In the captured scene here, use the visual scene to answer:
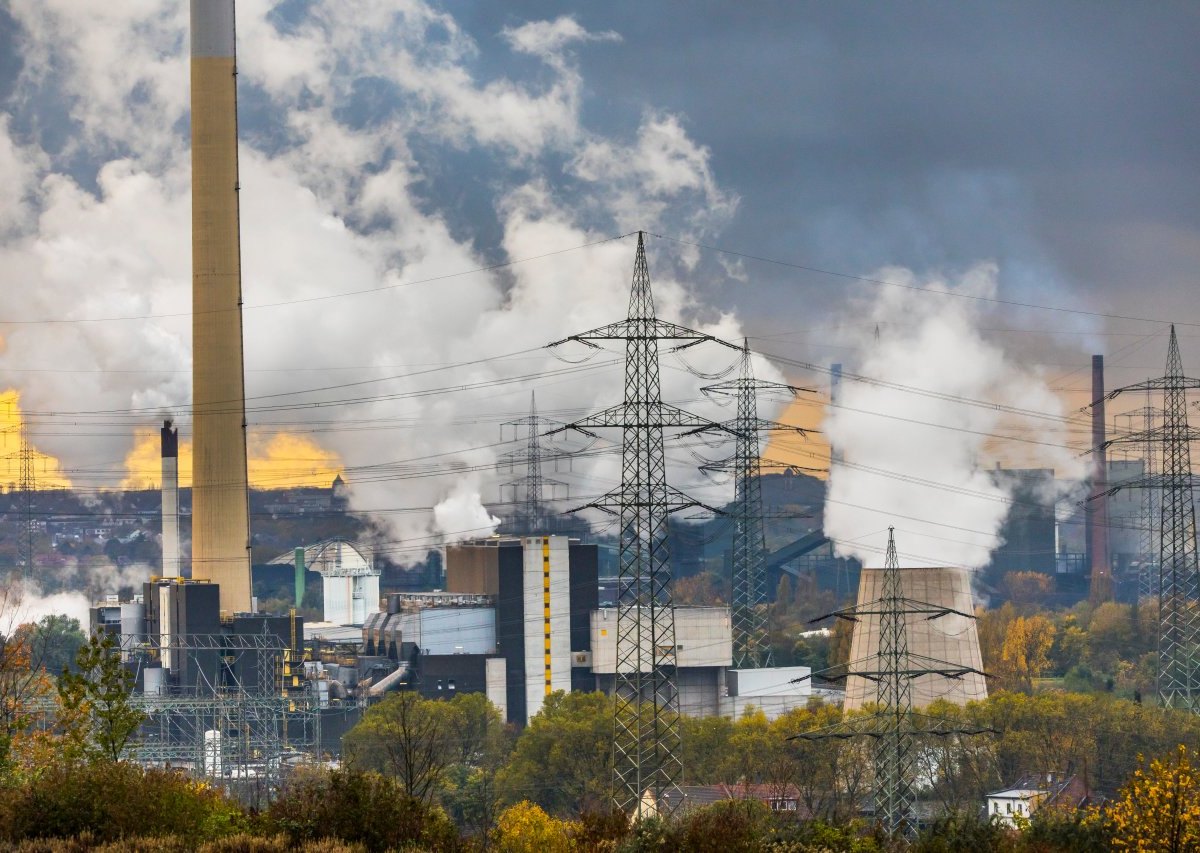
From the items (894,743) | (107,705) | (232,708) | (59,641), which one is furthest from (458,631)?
(107,705)

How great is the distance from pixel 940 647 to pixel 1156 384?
7.53 meters

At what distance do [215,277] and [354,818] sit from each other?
23.3 metres

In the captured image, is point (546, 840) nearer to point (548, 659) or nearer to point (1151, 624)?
point (548, 659)

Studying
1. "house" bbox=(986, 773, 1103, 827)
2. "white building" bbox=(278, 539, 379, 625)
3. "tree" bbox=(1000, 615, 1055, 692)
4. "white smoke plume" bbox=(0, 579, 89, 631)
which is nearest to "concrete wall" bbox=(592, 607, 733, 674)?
"tree" bbox=(1000, 615, 1055, 692)

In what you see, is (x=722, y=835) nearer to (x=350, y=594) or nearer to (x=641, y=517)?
(x=641, y=517)

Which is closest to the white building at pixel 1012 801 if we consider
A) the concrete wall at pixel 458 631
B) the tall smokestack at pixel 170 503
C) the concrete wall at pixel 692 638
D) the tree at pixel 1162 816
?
the tree at pixel 1162 816

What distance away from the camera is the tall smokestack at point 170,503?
35.3 meters

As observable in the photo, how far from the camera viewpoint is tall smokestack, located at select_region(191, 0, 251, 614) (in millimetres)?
30562

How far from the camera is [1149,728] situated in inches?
929

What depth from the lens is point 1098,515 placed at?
5197cm

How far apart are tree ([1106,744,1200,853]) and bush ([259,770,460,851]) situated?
Result: 405cm

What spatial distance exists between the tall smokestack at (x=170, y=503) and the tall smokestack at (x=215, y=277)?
4.39 m

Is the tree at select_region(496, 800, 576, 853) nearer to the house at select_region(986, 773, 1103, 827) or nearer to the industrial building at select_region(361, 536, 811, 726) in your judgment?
the house at select_region(986, 773, 1103, 827)

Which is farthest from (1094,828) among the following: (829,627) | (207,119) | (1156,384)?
(829,627)
